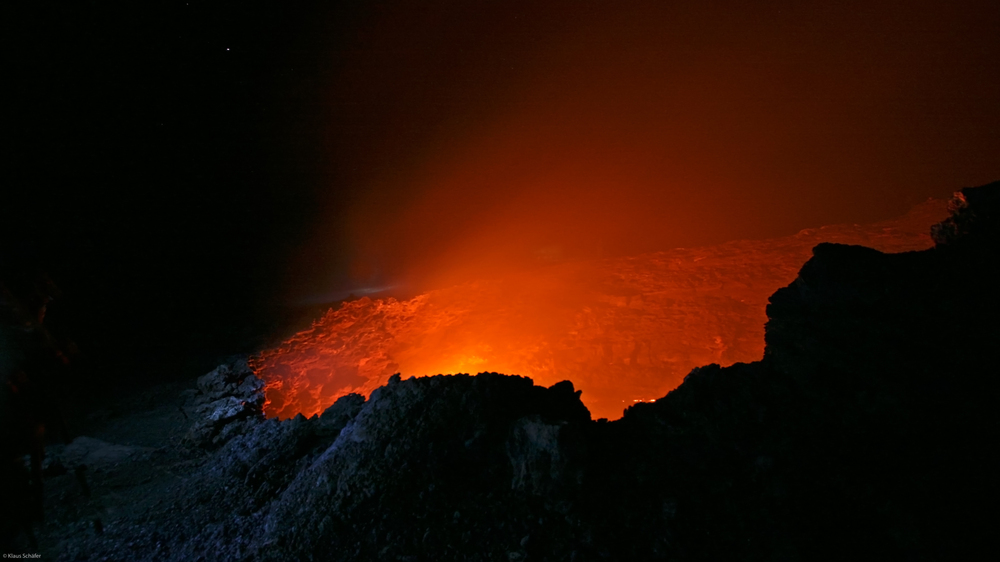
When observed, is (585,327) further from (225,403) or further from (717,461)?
(225,403)

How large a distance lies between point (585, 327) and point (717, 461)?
689 cm

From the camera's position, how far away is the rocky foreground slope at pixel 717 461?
2035 millimetres

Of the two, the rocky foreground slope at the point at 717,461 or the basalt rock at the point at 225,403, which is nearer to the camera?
→ the rocky foreground slope at the point at 717,461

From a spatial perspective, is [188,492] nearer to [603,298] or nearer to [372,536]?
[372,536]

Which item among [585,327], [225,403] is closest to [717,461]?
[225,403]

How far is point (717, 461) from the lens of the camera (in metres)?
2.34

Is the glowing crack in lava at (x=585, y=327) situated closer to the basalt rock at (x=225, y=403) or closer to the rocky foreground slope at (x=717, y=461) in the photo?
the basalt rock at (x=225, y=403)

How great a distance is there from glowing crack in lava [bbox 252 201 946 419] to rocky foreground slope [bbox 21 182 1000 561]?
14.5 feet

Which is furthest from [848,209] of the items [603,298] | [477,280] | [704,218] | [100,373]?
[100,373]

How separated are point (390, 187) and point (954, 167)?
18.1 m

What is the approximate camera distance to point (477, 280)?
11.3 metres

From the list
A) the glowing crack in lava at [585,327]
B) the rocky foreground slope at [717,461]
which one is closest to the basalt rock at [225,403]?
the glowing crack in lava at [585,327]

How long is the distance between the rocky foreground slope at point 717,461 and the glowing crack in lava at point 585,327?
4.41m

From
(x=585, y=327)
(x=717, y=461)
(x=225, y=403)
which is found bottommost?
(x=585, y=327)
